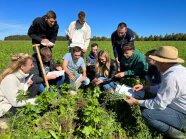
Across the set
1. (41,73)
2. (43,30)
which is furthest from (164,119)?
(43,30)

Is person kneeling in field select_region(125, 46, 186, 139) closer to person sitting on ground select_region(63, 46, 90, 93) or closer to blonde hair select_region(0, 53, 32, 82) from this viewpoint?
blonde hair select_region(0, 53, 32, 82)

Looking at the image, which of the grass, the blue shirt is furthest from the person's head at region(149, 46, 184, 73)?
the grass

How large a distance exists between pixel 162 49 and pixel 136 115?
3.60 feet

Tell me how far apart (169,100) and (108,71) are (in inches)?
110

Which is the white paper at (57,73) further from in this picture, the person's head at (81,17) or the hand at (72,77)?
the person's head at (81,17)

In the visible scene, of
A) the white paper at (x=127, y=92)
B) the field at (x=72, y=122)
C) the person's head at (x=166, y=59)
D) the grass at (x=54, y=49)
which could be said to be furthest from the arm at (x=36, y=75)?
the grass at (x=54, y=49)

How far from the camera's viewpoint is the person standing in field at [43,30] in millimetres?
7168

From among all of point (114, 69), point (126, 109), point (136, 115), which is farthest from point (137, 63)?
point (136, 115)

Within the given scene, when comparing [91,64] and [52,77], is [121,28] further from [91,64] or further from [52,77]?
[52,77]

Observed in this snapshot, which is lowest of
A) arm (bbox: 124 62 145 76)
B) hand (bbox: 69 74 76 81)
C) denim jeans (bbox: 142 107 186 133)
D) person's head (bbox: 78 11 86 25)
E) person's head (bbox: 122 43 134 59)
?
denim jeans (bbox: 142 107 186 133)

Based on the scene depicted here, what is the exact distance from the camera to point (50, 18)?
700 cm

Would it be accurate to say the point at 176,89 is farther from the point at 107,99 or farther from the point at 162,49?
the point at 107,99

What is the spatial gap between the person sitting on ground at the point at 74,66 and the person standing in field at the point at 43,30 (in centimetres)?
65

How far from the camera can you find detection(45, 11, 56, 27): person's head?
6.96 m
